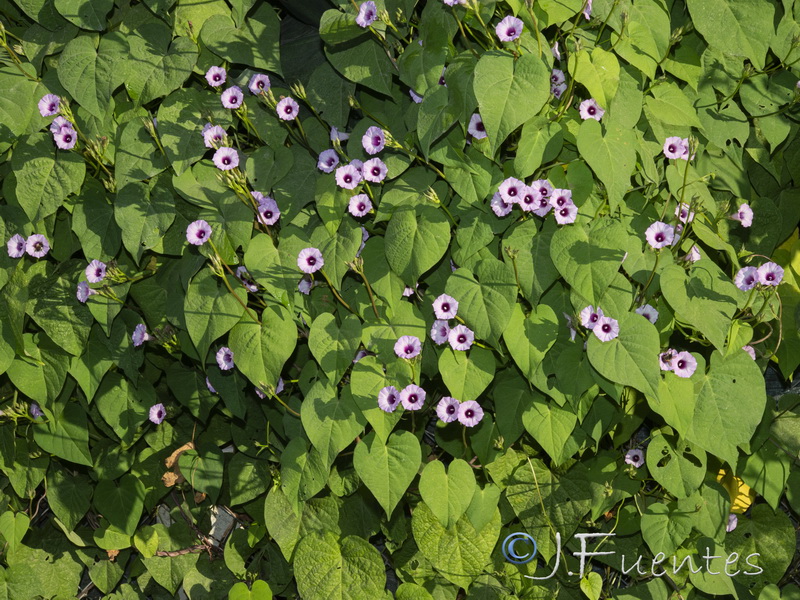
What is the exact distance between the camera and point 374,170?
255cm

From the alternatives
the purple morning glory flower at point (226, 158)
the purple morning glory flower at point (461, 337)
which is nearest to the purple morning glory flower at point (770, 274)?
the purple morning glory flower at point (461, 337)

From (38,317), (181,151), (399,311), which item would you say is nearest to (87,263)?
(38,317)

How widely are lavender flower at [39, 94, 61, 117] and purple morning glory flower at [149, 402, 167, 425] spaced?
1.06 meters

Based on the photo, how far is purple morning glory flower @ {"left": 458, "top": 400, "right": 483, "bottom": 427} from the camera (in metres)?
2.47

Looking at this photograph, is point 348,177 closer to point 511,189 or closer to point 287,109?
point 287,109

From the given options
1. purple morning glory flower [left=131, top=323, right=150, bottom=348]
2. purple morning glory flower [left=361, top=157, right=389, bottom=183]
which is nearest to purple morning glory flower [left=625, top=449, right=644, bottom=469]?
purple morning glory flower [left=361, top=157, right=389, bottom=183]

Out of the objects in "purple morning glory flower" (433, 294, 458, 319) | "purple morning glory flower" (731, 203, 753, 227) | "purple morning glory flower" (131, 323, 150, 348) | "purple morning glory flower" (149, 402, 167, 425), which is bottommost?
"purple morning glory flower" (149, 402, 167, 425)

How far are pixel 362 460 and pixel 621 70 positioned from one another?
56.7 inches

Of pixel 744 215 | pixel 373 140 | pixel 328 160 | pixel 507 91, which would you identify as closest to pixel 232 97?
pixel 328 160

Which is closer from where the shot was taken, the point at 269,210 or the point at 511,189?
the point at 511,189

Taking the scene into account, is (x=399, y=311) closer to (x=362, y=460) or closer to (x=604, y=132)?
(x=362, y=460)

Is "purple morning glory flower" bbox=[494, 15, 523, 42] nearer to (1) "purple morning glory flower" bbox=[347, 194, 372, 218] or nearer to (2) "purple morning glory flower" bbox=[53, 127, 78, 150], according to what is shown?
(1) "purple morning glory flower" bbox=[347, 194, 372, 218]

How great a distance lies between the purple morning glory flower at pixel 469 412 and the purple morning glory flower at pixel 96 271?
4.24 ft

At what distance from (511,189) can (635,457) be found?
100cm
